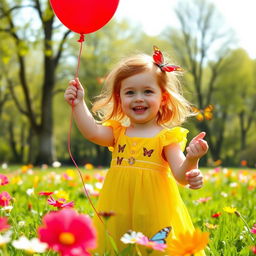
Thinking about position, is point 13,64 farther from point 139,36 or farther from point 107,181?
point 107,181

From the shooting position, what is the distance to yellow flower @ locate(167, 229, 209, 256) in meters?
0.99

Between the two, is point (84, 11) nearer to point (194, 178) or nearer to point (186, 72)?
point (194, 178)

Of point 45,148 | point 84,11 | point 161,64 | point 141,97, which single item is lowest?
point 45,148

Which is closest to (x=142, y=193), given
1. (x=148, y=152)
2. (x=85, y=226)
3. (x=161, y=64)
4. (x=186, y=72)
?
(x=148, y=152)

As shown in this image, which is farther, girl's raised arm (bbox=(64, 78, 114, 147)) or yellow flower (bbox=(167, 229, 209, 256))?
girl's raised arm (bbox=(64, 78, 114, 147))

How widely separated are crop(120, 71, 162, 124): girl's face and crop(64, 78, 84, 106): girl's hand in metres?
0.21

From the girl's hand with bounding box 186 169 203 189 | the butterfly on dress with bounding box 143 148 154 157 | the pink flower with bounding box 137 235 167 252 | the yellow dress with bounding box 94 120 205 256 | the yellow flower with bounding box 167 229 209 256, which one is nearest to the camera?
the yellow flower with bounding box 167 229 209 256

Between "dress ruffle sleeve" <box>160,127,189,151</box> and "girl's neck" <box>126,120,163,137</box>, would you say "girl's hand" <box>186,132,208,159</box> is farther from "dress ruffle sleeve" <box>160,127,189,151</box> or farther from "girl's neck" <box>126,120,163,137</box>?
"girl's neck" <box>126,120,163,137</box>

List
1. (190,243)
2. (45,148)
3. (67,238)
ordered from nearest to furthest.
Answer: (67,238) < (190,243) < (45,148)

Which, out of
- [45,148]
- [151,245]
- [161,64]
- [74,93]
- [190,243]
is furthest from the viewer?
[45,148]

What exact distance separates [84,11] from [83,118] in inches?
19.5

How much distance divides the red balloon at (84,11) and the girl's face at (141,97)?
315 mm

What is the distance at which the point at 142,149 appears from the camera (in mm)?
1910

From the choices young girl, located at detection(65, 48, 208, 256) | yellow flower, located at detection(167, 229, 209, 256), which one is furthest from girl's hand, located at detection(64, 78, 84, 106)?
yellow flower, located at detection(167, 229, 209, 256)
